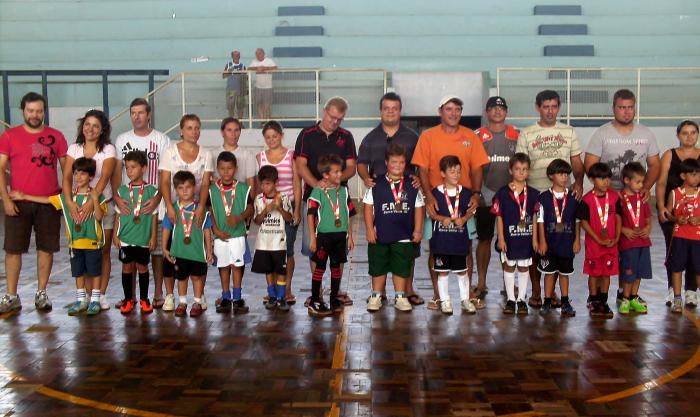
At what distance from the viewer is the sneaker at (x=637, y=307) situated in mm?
6688

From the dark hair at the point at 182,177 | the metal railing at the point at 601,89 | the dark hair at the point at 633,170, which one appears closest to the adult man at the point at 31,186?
the dark hair at the point at 182,177

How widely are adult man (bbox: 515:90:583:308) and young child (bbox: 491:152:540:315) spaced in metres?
0.21

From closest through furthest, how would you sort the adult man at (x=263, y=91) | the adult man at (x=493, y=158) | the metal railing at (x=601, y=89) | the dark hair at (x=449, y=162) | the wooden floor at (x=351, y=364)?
the wooden floor at (x=351, y=364)
the dark hair at (x=449, y=162)
the adult man at (x=493, y=158)
the adult man at (x=263, y=91)
the metal railing at (x=601, y=89)

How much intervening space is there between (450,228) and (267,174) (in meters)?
1.47

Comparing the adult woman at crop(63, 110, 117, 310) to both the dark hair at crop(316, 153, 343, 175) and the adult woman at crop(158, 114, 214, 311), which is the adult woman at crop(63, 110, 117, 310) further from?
the dark hair at crop(316, 153, 343, 175)

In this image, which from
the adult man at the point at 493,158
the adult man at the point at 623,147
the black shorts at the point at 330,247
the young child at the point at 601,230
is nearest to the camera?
the young child at the point at 601,230

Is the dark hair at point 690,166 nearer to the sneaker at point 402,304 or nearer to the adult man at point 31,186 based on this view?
the sneaker at point 402,304

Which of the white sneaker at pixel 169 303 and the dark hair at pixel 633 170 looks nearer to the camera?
the dark hair at pixel 633 170


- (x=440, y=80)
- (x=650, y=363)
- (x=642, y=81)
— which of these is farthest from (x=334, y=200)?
(x=642, y=81)

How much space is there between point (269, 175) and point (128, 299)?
1481mm

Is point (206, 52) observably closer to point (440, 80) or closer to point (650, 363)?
point (440, 80)

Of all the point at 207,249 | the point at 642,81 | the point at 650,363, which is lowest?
the point at 650,363

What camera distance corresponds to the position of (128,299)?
678cm

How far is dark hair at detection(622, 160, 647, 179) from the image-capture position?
21.8ft
